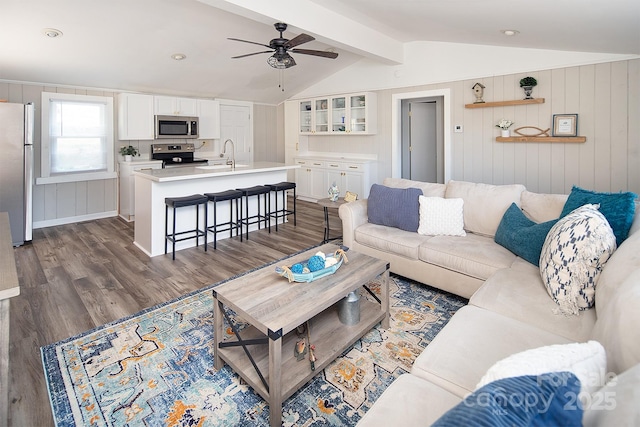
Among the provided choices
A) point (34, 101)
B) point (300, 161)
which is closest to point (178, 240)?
point (34, 101)

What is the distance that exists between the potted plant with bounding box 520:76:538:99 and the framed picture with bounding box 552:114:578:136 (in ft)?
1.41

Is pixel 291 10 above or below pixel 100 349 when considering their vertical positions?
above

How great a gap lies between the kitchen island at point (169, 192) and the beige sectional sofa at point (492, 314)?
2392 mm

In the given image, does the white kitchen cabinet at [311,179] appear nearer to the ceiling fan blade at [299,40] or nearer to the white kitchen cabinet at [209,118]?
the white kitchen cabinet at [209,118]

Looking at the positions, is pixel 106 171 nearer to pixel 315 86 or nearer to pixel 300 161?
pixel 300 161

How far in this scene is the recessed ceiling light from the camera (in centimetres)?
378

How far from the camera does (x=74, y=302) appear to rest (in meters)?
2.91

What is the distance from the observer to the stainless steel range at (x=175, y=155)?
6254 millimetres

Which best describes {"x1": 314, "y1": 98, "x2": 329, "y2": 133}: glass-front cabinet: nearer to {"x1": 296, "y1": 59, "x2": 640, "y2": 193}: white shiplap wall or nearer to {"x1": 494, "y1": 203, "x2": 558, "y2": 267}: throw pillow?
{"x1": 296, "y1": 59, "x2": 640, "y2": 193}: white shiplap wall

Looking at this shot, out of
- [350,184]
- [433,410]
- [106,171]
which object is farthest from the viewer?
[350,184]

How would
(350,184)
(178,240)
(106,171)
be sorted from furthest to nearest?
(350,184)
(106,171)
(178,240)

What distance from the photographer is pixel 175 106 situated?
625 centimetres

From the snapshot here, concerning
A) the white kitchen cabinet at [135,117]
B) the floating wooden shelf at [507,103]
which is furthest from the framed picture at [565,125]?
the white kitchen cabinet at [135,117]

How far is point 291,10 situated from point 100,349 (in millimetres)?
3474
